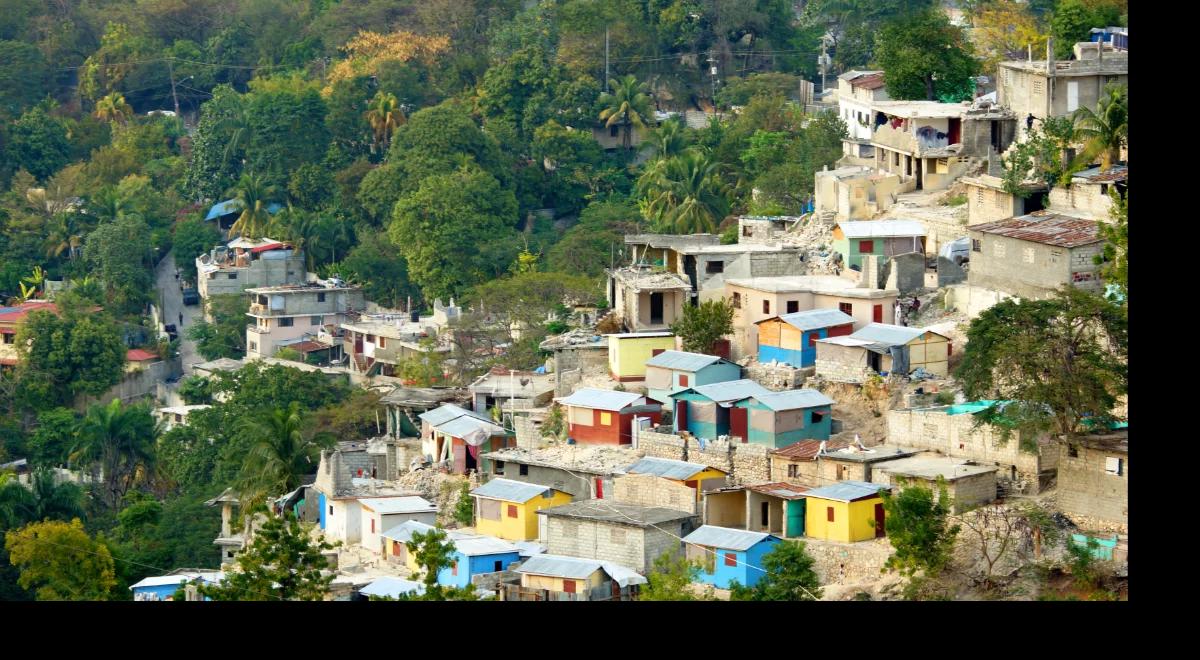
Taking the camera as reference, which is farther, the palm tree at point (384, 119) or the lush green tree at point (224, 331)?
the palm tree at point (384, 119)

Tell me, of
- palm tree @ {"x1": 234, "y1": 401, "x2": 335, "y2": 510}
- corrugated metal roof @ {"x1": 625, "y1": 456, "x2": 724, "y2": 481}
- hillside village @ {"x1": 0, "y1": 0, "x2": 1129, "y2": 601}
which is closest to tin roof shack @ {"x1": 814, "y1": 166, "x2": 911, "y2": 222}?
hillside village @ {"x1": 0, "y1": 0, "x2": 1129, "y2": 601}

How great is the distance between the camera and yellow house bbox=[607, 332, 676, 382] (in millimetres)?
11469

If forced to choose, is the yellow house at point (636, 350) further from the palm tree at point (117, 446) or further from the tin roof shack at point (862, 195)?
the palm tree at point (117, 446)

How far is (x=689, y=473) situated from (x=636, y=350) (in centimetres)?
172

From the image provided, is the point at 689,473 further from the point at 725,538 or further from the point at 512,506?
the point at 512,506

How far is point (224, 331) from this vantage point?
1914 cm

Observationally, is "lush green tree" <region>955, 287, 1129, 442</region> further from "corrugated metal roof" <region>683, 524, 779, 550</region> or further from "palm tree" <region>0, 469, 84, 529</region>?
"palm tree" <region>0, 469, 84, 529</region>

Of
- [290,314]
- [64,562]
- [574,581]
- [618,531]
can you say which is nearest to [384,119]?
[290,314]

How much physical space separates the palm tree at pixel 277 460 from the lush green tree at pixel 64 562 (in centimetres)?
108

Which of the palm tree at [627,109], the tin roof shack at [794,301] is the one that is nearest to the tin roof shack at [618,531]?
the tin roof shack at [794,301]

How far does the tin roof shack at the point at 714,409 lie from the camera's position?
10.3 meters

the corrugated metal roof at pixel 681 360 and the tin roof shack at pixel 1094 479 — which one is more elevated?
the corrugated metal roof at pixel 681 360

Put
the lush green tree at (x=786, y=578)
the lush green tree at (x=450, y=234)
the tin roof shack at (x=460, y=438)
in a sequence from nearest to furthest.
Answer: the lush green tree at (x=786, y=578) → the tin roof shack at (x=460, y=438) → the lush green tree at (x=450, y=234)

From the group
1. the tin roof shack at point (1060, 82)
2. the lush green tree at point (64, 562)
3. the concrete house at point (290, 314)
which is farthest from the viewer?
the concrete house at point (290, 314)
